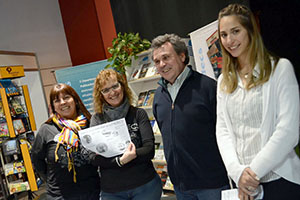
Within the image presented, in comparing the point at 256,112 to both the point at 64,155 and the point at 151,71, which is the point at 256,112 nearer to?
the point at 64,155

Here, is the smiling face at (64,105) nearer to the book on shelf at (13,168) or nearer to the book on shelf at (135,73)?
the book on shelf at (135,73)

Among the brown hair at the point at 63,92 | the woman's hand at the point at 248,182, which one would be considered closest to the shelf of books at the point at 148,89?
the brown hair at the point at 63,92

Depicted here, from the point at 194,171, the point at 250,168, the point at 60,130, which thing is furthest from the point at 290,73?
the point at 60,130

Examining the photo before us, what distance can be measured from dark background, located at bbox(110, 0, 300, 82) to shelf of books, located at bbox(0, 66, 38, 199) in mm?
2428

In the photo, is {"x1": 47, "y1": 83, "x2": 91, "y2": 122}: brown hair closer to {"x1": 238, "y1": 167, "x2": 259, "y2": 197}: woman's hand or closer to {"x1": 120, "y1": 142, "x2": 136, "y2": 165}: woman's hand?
{"x1": 120, "y1": 142, "x2": 136, "y2": 165}: woman's hand

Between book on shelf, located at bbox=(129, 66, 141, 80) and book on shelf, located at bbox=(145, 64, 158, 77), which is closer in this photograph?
book on shelf, located at bbox=(145, 64, 158, 77)

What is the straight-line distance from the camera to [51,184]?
2107mm

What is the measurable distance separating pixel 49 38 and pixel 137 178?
6.03 meters

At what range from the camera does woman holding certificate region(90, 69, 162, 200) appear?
1.78m

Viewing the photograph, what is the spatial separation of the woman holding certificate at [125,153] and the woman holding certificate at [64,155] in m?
0.25

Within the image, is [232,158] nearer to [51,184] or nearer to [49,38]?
[51,184]

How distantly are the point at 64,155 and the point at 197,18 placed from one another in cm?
263

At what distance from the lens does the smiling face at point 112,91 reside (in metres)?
1.88

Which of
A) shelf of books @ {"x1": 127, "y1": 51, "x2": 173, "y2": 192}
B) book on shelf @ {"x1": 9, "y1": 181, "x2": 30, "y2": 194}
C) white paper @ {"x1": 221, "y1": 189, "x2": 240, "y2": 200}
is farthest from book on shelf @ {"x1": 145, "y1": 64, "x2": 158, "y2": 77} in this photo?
book on shelf @ {"x1": 9, "y1": 181, "x2": 30, "y2": 194}
